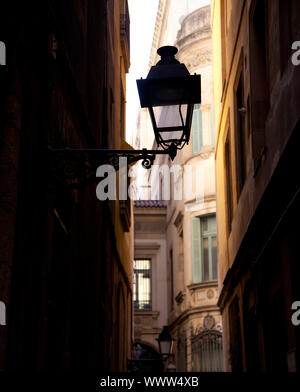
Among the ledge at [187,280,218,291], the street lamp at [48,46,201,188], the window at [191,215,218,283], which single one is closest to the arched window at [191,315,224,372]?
the ledge at [187,280,218,291]

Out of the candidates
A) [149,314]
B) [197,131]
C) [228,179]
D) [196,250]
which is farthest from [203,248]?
[228,179]

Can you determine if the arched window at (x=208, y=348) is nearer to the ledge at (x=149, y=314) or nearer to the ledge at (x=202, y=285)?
the ledge at (x=202, y=285)

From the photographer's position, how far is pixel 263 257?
11078mm

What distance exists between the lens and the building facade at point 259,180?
28.9 feet

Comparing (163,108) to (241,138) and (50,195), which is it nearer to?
(50,195)

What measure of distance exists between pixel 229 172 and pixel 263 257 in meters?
6.16

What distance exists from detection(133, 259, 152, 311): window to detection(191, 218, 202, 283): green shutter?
8.98m

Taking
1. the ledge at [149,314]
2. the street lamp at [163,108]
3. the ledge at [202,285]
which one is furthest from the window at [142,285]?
the street lamp at [163,108]

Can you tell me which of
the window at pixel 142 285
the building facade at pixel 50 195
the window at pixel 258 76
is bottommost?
the building facade at pixel 50 195

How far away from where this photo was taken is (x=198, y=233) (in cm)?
2698

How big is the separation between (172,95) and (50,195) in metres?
1.42

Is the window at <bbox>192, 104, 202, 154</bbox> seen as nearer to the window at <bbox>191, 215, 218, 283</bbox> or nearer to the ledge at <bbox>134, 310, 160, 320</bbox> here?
the window at <bbox>191, 215, 218, 283</bbox>

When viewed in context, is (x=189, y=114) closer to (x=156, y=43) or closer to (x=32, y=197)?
(x=32, y=197)

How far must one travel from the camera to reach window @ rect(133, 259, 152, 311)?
116ft
